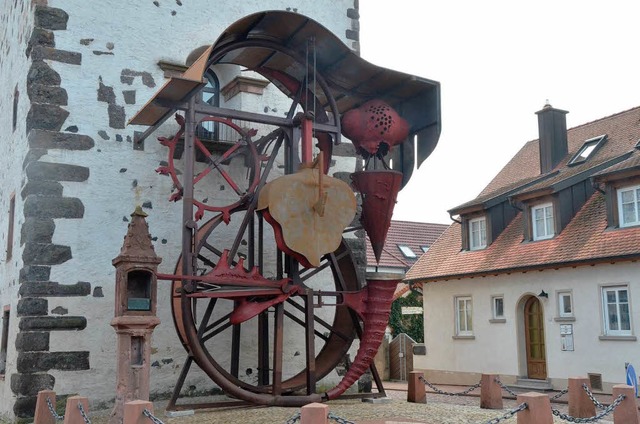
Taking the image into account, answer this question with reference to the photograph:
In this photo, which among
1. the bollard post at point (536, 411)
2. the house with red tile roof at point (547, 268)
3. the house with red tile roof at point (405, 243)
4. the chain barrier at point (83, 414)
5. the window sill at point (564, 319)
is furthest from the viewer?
the house with red tile roof at point (405, 243)

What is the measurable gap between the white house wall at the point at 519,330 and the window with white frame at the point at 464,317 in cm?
19

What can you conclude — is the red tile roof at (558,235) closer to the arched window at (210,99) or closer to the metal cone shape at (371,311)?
the metal cone shape at (371,311)

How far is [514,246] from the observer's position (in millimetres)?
19969

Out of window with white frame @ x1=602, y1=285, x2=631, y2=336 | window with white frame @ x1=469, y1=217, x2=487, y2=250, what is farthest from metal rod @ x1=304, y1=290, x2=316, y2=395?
window with white frame @ x1=469, y1=217, x2=487, y2=250

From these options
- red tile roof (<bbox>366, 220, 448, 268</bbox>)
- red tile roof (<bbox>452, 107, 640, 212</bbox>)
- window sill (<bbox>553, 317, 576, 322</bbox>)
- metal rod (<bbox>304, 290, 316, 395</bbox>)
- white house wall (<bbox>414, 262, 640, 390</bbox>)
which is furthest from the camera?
red tile roof (<bbox>366, 220, 448, 268</bbox>)

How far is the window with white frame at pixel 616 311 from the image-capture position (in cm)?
1661

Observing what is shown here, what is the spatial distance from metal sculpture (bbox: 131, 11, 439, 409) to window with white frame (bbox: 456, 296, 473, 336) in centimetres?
1016

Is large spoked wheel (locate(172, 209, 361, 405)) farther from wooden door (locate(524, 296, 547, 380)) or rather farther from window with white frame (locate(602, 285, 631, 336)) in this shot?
wooden door (locate(524, 296, 547, 380))

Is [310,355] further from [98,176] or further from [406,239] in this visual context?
[406,239]

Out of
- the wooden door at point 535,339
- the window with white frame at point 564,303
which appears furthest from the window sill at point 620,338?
the wooden door at point 535,339

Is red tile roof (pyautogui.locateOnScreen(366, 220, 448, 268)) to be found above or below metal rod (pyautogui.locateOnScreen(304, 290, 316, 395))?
above

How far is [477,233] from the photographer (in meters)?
21.9

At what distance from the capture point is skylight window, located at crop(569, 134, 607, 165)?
20594 millimetres

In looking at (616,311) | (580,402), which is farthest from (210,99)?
(616,311)
